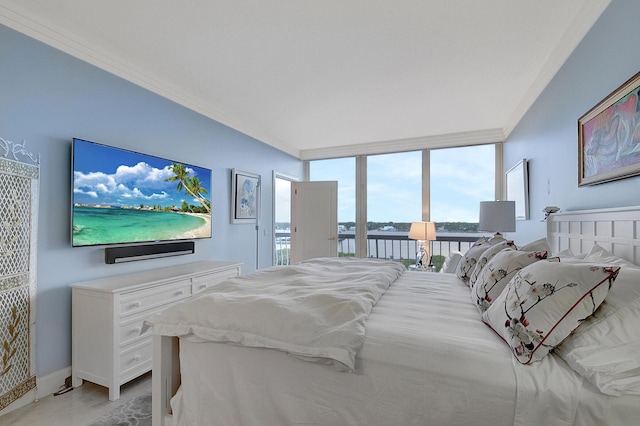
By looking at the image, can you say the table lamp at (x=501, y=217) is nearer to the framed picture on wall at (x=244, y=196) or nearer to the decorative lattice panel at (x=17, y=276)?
the framed picture on wall at (x=244, y=196)

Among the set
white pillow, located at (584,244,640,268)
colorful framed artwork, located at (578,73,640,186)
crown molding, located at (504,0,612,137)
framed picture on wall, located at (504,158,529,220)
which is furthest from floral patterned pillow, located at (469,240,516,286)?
crown molding, located at (504,0,612,137)

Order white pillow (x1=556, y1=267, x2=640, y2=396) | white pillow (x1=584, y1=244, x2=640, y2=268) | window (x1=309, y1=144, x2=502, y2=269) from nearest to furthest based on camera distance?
1. white pillow (x1=556, y1=267, x2=640, y2=396)
2. white pillow (x1=584, y1=244, x2=640, y2=268)
3. window (x1=309, y1=144, x2=502, y2=269)

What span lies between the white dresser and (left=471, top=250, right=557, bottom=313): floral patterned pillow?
224 centimetres

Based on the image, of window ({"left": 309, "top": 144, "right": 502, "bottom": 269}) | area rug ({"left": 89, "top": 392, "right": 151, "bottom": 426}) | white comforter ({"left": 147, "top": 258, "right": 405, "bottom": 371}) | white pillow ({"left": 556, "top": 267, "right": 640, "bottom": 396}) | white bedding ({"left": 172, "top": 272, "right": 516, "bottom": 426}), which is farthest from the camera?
window ({"left": 309, "top": 144, "right": 502, "bottom": 269})

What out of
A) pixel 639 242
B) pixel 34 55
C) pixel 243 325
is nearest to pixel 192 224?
pixel 34 55

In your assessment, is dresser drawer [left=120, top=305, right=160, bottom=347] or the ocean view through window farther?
the ocean view through window

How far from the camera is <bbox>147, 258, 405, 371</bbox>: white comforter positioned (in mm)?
1101

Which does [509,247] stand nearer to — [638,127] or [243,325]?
[638,127]

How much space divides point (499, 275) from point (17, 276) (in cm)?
283

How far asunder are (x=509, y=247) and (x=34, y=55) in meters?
3.46

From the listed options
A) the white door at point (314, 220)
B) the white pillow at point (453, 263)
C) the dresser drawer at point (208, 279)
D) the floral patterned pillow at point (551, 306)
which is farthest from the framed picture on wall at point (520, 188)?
the dresser drawer at point (208, 279)

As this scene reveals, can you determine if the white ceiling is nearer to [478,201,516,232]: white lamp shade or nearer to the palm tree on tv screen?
the palm tree on tv screen

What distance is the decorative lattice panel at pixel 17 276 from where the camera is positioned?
1.71 m

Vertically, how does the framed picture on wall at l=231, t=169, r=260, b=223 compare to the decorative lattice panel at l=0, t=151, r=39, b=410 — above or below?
above
